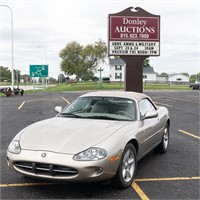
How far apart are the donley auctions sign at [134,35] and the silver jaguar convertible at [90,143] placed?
873cm

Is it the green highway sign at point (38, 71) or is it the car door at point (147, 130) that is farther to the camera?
the green highway sign at point (38, 71)

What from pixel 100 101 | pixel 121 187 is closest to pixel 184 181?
pixel 121 187

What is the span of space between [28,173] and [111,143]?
1.18m

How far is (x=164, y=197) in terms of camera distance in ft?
14.2

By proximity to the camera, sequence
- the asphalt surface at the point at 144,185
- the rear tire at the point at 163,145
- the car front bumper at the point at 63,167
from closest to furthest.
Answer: the car front bumper at the point at 63,167 < the asphalt surface at the point at 144,185 < the rear tire at the point at 163,145

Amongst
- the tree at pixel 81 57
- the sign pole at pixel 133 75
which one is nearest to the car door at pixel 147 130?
the sign pole at pixel 133 75

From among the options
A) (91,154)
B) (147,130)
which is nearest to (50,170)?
(91,154)

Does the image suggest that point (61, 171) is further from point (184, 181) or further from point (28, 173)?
point (184, 181)

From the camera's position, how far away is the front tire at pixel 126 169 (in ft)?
14.5

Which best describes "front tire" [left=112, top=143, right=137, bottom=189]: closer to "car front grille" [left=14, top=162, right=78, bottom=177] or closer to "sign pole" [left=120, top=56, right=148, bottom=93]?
"car front grille" [left=14, top=162, right=78, bottom=177]

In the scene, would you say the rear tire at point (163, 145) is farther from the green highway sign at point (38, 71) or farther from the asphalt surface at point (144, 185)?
the green highway sign at point (38, 71)

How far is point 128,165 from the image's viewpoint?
4719 millimetres

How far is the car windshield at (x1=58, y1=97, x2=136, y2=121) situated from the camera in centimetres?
545

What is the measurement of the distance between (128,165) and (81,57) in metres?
72.9
